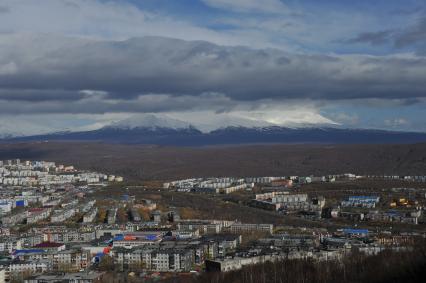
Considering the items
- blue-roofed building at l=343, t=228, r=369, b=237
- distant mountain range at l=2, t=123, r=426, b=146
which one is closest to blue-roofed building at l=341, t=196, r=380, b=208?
blue-roofed building at l=343, t=228, r=369, b=237

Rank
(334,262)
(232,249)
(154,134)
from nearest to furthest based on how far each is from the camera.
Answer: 1. (334,262)
2. (232,249)
3. (154,134)

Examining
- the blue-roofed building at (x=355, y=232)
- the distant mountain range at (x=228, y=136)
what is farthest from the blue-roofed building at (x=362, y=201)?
the distant mountain range at (x=228, y=136)

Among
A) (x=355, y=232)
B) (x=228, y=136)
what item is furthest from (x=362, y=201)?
(x=228, y=136)

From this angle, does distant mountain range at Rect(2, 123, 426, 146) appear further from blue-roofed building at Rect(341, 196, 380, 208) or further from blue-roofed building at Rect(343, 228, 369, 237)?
blue-roofed building at Rect(343, 228, 369, 237)

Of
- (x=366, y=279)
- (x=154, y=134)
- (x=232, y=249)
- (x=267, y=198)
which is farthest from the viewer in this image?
(x=154, y=134)

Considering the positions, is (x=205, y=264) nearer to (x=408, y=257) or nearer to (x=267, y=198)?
(x=408, y=257)

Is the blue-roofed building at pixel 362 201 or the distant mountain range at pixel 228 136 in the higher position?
the distant mountain range at pixel 228 136

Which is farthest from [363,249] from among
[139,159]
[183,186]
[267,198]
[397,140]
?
[397,140]

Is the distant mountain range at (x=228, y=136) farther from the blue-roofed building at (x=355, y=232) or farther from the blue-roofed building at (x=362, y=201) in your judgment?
the blue-roofed building at (x=355, y=232)
